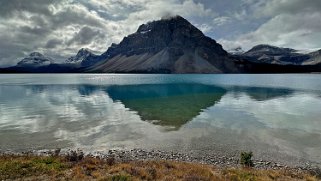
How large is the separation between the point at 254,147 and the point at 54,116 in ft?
116

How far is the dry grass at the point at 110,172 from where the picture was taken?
16578 millimetres

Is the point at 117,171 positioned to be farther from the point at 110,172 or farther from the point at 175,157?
the point at 175,157

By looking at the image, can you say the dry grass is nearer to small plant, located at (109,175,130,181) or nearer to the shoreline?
small plant, located at (109,175,130,181)

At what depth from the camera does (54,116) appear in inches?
1816

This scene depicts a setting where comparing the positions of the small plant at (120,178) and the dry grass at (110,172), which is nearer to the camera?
the small plant at (120,178)

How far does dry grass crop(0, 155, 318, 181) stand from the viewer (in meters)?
16.6

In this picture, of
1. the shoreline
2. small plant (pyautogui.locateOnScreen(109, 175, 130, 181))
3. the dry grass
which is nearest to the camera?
small plant (pyautogui.locateOnScreen(109, 175, 130, 181))

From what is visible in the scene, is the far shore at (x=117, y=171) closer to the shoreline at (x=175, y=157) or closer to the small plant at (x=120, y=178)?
the small plant at (x=120, y=178)

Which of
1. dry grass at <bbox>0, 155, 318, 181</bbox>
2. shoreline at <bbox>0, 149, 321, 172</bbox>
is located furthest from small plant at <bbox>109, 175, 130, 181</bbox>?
shoreline at <bbox>0, 149, 321, 172</bbox>

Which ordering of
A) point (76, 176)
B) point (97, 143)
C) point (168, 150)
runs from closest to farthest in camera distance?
1. point (76, 176)
2. point (168, 150)
3. point (97, 143)

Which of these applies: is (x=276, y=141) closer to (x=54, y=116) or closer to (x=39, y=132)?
(x=39, y=132)

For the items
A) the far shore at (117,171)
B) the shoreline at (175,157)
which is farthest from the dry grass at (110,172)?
the shoreline at (175,157)

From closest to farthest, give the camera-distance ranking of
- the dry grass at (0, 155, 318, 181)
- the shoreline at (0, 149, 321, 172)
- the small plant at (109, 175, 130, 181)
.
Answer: the small plant at (109, 175, 130, 181) < the dry grass at (0, 155, 318, 181) < the shoreline at (0, 149, 321, 172)

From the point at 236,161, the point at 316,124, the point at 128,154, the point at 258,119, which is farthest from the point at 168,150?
the point at 316,124
